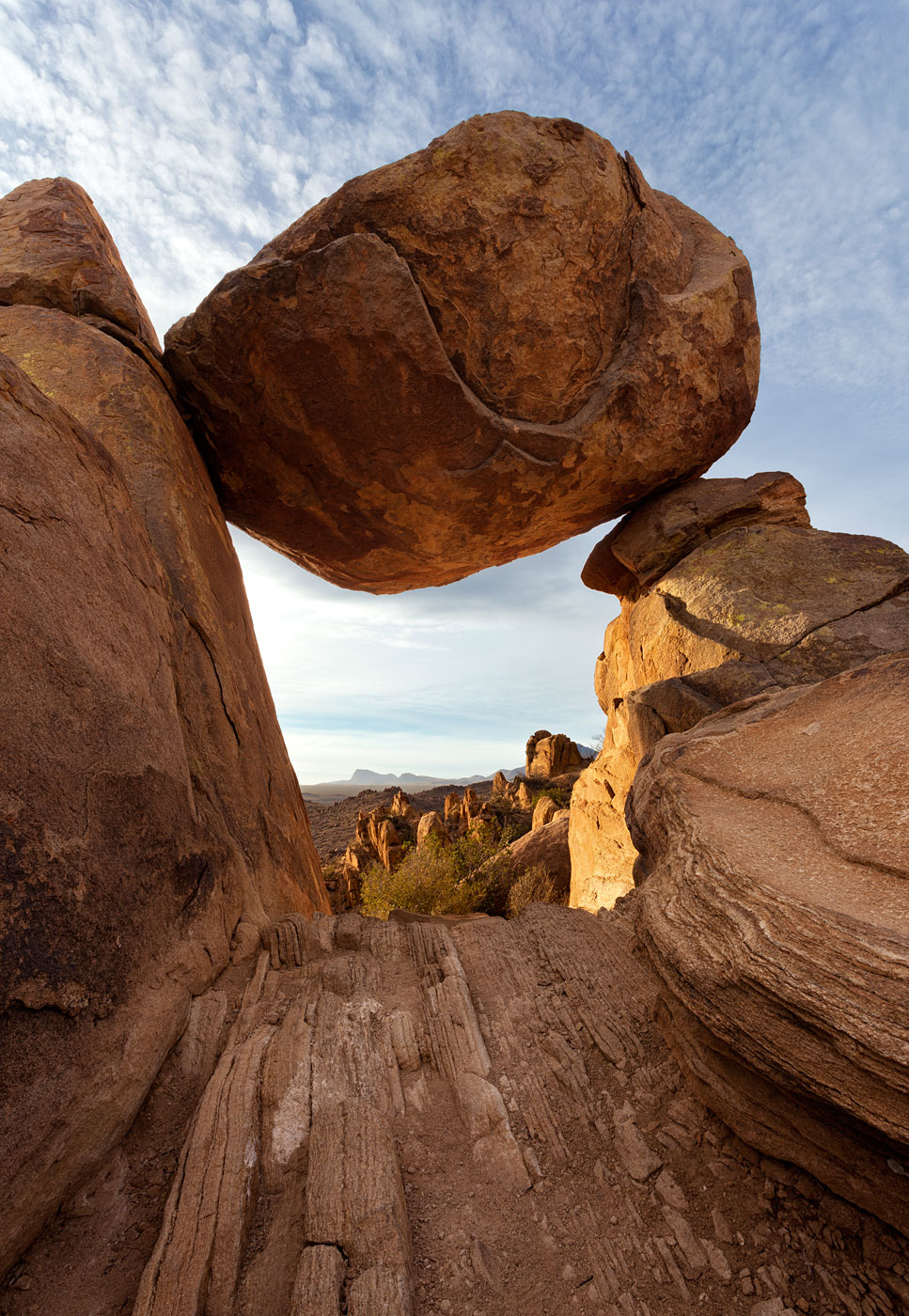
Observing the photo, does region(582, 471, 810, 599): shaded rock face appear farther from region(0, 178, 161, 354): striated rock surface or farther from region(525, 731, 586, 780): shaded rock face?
region(525, 731, 586, 780): shaded rock face

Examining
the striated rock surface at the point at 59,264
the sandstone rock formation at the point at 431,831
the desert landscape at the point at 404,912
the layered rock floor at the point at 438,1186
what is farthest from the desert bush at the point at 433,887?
the striated rock surface at the point at 59,264

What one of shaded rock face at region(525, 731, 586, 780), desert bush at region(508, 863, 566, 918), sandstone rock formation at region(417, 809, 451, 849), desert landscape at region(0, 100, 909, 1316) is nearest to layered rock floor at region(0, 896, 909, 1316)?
desert landscape at region(0, 100, 909, 1316)

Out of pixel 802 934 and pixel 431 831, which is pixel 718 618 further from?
pixel 431 831

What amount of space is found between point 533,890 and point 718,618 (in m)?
12.1

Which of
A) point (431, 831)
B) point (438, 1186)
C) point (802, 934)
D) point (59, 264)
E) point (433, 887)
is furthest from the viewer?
point (431, 831)

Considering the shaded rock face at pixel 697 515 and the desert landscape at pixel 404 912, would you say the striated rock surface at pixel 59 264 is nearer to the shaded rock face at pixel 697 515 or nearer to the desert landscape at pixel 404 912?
the desert landscape at pixel 404 912

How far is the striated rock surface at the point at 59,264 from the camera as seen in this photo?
6879mm

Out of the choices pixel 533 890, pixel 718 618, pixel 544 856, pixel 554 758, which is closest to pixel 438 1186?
pixel 718 618

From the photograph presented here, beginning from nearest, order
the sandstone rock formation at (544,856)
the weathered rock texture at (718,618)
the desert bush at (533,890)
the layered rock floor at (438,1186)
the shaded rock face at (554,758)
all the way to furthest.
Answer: the layered rock floor at (438,1186) < the weathered rock texture at (718,618) < the desert bush at (533,890) < the sandstone rock formation at (544,856) < the shaded rock face at (554,758)

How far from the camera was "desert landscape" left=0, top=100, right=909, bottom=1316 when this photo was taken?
8.98ft

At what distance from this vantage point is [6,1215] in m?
2.60

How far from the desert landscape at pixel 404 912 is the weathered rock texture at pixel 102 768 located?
0.09ft

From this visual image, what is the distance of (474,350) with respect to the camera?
7.86 metres

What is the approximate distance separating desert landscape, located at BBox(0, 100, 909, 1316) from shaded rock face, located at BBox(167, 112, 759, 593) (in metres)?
0.06
